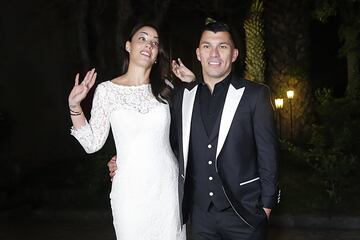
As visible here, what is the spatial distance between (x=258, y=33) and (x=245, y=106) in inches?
352

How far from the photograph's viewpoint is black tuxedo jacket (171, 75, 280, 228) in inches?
124

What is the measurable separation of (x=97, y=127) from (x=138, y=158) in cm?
36

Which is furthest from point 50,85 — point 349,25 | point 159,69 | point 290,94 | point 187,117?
point 187,117

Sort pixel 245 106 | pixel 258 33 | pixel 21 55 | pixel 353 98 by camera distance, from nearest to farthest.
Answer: pixel 245 106 < pixel 353 98 < pixel 21 55 < pixel 258 33

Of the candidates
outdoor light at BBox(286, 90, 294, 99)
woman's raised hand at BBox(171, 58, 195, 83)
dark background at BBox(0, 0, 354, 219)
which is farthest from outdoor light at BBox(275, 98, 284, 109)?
woman's raised hand at BBox(171, 58, 195, 83)

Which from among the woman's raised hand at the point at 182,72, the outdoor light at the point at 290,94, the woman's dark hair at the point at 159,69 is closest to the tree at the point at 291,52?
the outdoor light at the point at 290,94

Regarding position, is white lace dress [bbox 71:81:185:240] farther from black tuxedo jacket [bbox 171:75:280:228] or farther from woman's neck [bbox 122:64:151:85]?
black tuxedo jacket [bbox 171:75:280:228]

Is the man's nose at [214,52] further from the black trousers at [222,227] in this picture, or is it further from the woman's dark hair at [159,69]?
the black trousers at [222,227]

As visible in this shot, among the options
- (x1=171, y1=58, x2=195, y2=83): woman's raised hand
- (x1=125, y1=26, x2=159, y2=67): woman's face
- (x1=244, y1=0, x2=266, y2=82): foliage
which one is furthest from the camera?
(x1=244, y1=0, x2=266, y2=82): foliage

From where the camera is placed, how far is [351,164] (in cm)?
702

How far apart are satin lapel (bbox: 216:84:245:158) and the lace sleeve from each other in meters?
0.84

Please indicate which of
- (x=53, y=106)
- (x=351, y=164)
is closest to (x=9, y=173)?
(x=53, y=106)

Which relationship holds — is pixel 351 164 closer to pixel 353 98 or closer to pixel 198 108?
pixel 353 98

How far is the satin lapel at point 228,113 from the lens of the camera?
3.14m
